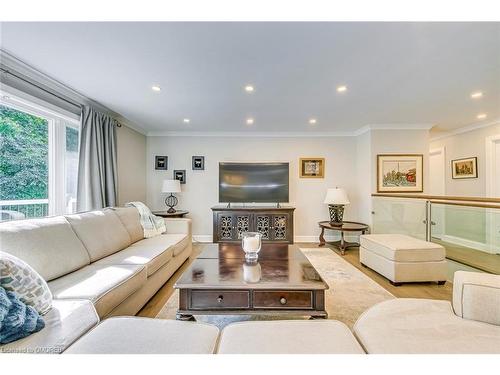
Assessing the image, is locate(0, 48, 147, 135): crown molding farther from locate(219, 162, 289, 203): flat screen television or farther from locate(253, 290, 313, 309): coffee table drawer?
locate(253, 290, 313, 309): coffee table drawer

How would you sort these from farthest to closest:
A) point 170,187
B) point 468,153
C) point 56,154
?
1. point 468,153
2. point 170,187
3. point 56,154

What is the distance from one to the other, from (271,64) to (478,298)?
2.21 meters

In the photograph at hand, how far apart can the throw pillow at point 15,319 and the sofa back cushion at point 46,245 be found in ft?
1.89

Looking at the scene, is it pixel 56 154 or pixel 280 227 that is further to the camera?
pixel 280 227

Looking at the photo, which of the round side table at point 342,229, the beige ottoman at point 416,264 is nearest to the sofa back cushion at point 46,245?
the beige ottoman at point 416,264

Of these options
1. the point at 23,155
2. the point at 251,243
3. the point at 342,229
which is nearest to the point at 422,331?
the point at 251,243

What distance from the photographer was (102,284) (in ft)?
5.29

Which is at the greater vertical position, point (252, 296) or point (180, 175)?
point (180, 175)

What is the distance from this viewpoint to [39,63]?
2115 millimetres

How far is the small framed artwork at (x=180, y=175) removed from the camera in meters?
4.86

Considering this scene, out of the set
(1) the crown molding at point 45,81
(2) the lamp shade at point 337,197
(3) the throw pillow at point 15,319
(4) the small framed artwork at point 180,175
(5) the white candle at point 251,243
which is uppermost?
(1) the crown molding at point 45,81

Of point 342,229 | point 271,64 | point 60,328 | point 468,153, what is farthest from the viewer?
point 468,153

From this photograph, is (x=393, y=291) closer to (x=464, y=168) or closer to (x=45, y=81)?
(x=464, y=168)

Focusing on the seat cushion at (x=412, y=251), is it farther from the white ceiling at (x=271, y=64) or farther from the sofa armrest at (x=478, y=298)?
the white ceiling at (x=271, y=64)
